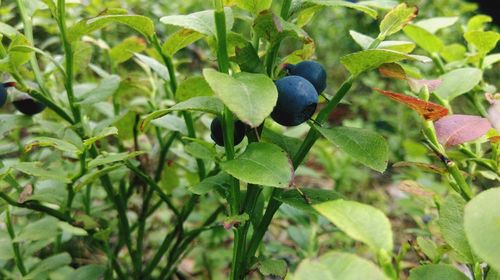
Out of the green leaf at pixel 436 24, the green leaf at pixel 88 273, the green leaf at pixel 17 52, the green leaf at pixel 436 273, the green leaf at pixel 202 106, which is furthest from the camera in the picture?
the green leaf at pixel 436 24

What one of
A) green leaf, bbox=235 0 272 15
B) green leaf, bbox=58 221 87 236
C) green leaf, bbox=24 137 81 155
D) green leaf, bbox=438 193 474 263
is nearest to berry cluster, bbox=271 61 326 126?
green leaf, bbox=235 0 272 15

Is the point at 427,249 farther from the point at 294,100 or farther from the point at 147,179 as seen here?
the point at 147,179

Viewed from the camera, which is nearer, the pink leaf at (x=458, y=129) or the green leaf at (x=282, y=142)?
the pink leaf at (x=458, y=129)

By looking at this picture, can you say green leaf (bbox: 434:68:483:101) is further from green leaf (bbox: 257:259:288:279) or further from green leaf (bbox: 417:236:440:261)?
green leaf (bbox: 257:259:288:279)

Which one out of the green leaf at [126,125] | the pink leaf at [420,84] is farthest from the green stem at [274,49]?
the green leaf at [126,125]

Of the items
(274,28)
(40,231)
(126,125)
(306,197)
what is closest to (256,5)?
(274,28)

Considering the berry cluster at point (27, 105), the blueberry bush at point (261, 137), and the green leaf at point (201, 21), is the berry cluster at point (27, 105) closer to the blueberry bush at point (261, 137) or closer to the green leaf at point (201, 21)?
the blueberry bush at point (261, 137)
